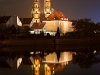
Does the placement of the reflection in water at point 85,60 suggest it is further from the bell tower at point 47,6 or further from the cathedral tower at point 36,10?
the bell tower at point 47,6

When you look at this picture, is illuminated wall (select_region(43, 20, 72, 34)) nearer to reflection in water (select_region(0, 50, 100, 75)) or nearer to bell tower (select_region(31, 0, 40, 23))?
bell tower (select_region(31, 0, 40, 23))

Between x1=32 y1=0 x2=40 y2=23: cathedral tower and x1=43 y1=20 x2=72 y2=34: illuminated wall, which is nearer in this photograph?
x1=43 y1=20 x2=72 y2=34: illuminated wall

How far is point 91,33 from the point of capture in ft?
168

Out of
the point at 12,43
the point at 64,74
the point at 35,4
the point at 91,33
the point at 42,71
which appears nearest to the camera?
the point at 64,74

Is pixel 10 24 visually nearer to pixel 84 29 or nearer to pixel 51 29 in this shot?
pixel 51 29

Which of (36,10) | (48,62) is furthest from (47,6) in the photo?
(48,62)

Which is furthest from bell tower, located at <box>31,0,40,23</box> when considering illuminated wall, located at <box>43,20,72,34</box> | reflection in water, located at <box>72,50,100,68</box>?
reflection in water, located at <box>72,50,100,68</box>

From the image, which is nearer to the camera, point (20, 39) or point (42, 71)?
point (42, 71)

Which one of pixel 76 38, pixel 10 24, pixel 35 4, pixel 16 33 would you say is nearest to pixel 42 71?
pixel 76 38

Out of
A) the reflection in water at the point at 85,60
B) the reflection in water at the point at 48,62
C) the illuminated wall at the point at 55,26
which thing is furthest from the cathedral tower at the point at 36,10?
the reflection in water at the point at 85,60

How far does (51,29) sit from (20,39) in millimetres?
12954

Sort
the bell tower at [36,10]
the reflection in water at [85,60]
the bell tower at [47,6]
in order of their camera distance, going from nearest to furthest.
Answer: the reflection in water at [85,60] → the bell tower at [36,10] → the bell tower at [47,6]

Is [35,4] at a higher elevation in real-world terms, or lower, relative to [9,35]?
higher

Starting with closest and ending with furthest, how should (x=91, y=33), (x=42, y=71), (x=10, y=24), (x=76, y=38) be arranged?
(x=42, y=71), (x=76, y=38), (x=91, y=33), (x=10, y=24)
